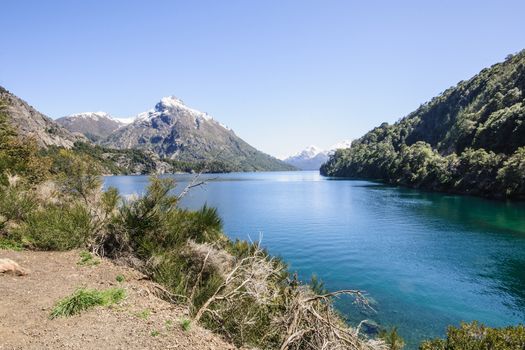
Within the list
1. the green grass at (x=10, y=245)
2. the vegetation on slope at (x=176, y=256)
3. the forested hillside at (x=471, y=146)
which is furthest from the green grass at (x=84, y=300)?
the forested hillside at (x=471, y=146)

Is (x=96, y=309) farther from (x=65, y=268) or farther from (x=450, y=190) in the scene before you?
(x=450, y=190)

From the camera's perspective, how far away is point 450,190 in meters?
90.5

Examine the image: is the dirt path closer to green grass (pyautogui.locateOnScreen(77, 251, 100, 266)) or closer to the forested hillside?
green grass (pyautogui.locateOnScreen(77, 251, 100, 266))

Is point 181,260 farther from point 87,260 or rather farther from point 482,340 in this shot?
point 482,340

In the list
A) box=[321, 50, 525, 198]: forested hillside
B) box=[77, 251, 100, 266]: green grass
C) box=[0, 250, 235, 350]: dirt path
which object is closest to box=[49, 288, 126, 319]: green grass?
box=[0, 250, 235, 350]: dirt path

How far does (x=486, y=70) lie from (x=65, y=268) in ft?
669

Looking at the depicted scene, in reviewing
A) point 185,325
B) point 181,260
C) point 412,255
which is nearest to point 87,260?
point 181,260

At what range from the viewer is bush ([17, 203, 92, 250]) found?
463 inches

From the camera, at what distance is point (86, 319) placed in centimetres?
729

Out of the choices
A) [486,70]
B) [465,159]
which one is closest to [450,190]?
[465,159]

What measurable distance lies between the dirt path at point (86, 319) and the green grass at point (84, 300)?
16cm

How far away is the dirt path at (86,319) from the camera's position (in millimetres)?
6504

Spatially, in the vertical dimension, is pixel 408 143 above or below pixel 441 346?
above

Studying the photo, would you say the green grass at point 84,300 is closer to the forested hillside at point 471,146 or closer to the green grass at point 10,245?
the green grass at point 10,245
